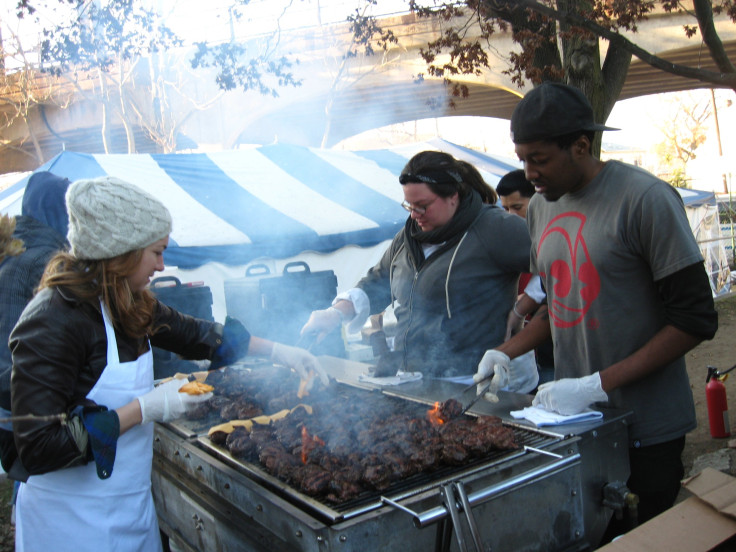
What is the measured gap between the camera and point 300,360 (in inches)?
120

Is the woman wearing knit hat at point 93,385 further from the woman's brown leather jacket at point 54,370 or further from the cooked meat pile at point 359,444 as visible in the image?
the cooked meat pile at point 359,444

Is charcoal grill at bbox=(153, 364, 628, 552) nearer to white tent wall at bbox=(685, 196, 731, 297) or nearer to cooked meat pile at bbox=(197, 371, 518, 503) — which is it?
cooked meat pile at bbox=(197, 371, 518, 503)

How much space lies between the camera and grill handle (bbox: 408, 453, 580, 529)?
5.34 ft

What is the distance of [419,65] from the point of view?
15.0 meters

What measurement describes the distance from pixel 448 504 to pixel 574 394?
0.84 m

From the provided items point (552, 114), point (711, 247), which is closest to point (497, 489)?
point (552, 114)

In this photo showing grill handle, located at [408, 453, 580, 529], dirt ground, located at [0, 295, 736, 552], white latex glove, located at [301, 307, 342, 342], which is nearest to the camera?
grill handle, located at [408, 453, 580, 529]

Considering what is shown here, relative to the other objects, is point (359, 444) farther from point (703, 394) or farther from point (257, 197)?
point (703, 394)

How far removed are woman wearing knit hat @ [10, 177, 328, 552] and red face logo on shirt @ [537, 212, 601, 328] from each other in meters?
1.59

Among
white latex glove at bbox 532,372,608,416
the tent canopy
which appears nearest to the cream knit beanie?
white latex glove at bbox 532,372,608,416

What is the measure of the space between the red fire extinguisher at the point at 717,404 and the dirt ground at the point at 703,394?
129 millimetres

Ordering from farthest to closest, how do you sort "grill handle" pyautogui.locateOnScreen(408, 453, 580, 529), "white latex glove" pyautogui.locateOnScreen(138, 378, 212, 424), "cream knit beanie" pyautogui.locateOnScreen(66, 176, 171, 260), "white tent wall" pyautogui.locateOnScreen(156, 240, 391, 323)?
1. "white tent wall" pyautogui.locateOnScreen(156, 240, 391, 323)
2. "white latex glove" pyautogui.locateOnScreen(138, 378, 212, 424)
3. "cream knit beanie" pyautogui.locateOnScreen(66, 176, 171, 260)
4. "grill handle" pyautogui.locateOnScreen(408, 453, 580, 529)

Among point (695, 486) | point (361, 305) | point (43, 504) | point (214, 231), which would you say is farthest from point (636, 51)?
point (214, 231)

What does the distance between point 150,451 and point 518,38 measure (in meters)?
4.08
